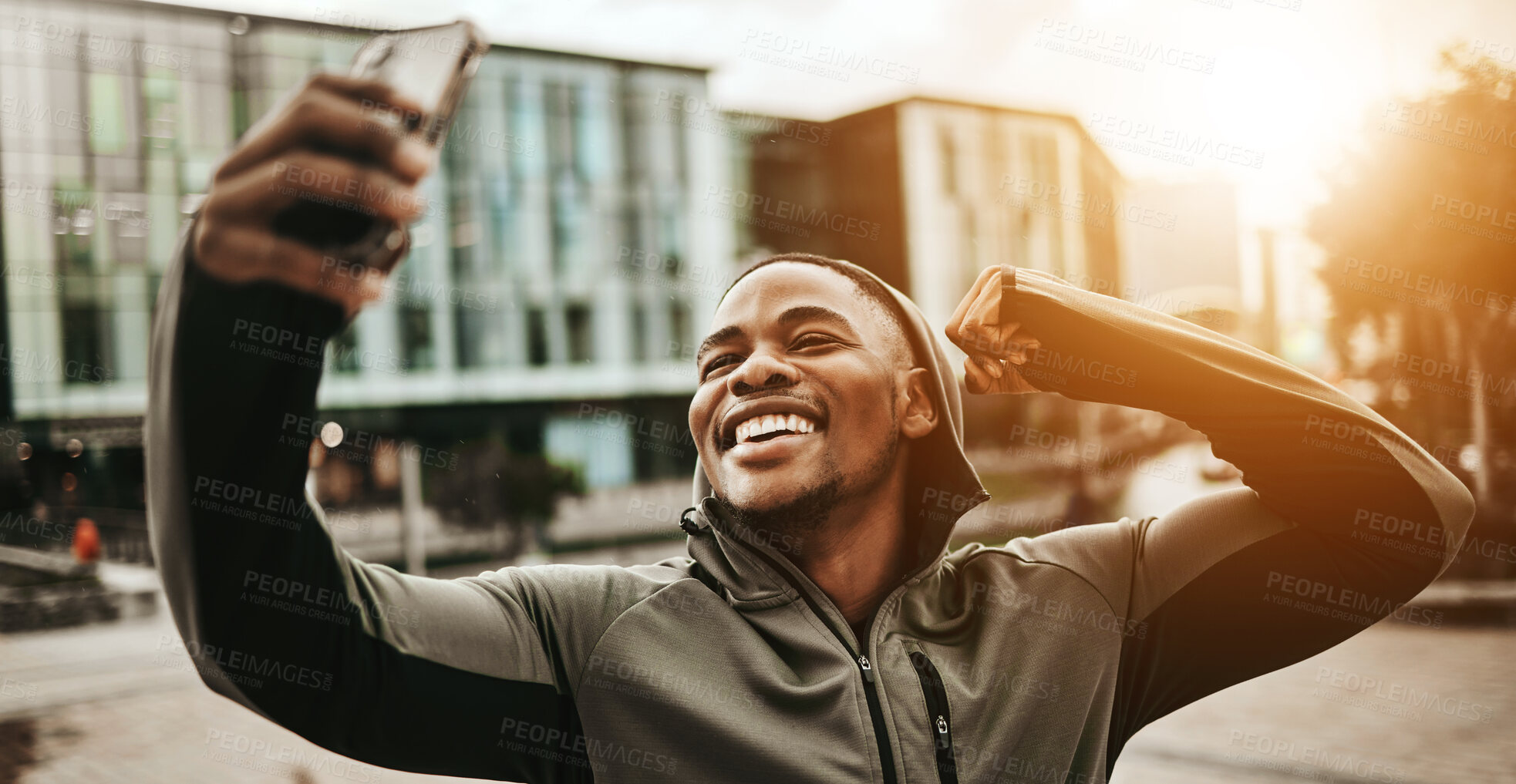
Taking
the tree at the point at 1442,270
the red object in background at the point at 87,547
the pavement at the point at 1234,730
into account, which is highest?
the tree at the point at 1442,270

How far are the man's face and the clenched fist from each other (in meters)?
1.03

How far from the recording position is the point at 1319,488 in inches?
85.0

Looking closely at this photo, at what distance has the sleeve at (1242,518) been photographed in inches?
84.5

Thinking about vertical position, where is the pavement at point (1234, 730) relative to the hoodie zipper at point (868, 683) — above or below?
below

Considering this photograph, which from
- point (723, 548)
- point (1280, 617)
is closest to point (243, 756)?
point (723, 548)

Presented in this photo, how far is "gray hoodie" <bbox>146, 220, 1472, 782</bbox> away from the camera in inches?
46.1

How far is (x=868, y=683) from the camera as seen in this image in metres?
1.90

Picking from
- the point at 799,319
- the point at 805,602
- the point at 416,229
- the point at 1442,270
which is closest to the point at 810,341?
the point at 799,319

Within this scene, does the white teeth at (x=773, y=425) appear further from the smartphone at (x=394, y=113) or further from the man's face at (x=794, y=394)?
the smartphone at (x=394, y=113)

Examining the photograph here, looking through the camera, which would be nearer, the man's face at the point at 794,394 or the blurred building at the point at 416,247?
the man's face at the point at 794,394

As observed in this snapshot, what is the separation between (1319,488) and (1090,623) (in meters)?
0.57

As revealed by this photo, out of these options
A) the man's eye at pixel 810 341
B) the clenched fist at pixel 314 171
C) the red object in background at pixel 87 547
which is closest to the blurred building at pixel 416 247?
the red object in background at pixel 87 547

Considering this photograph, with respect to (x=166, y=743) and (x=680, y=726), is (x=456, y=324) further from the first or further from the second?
(x=680, y=726)

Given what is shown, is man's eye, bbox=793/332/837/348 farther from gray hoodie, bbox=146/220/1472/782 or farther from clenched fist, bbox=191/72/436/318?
clenched fist, bbox=191/72/436/318
